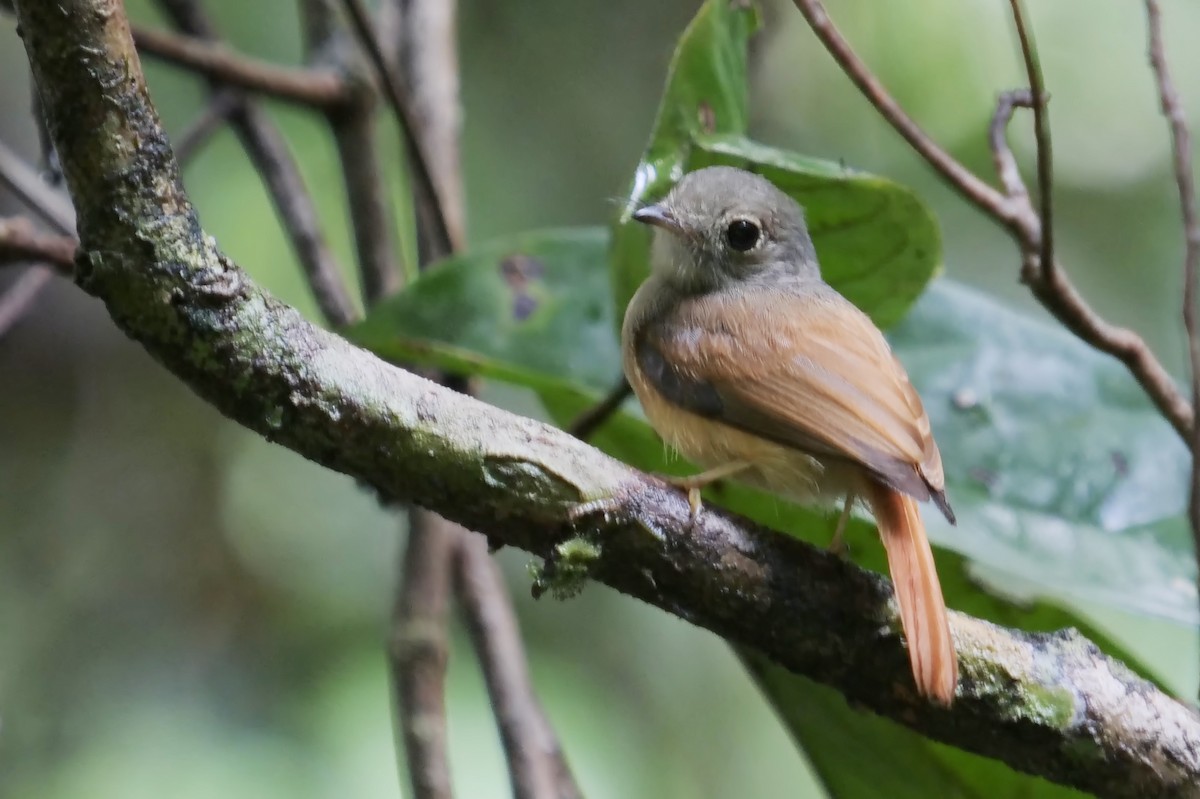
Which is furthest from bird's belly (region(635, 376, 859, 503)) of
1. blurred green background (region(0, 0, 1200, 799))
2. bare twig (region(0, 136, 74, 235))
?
blurred green background (region(0, 0, 1200, 799))

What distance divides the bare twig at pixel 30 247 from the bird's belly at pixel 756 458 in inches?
35.4

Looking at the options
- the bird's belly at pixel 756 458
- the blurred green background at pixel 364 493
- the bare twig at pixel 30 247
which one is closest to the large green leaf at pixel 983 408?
the bird's belly at pixel 756 458

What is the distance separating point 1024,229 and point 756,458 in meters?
0.59

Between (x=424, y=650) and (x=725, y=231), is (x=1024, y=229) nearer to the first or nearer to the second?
(x=725, y=231)

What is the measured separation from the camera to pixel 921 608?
1329 millimetres

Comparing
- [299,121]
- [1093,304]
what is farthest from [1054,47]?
[299,121]

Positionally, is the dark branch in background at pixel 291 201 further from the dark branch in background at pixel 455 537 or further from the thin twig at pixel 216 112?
the dark branch in background at pixel 455 537

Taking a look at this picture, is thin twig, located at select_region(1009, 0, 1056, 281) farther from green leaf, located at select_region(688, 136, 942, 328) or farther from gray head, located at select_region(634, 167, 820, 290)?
gray head, located at select_region(634, 167, 820, 290)

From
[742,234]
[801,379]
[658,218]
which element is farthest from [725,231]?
[801,379]

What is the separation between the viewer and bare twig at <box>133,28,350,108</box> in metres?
2.32

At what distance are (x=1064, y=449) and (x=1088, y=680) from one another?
2.64 feet

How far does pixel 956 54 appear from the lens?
4293 mm

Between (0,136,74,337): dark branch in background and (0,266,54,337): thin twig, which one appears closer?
(0,136,74,337): dark branch in background

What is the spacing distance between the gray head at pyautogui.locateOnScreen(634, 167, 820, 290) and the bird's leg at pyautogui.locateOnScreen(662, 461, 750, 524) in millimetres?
435
